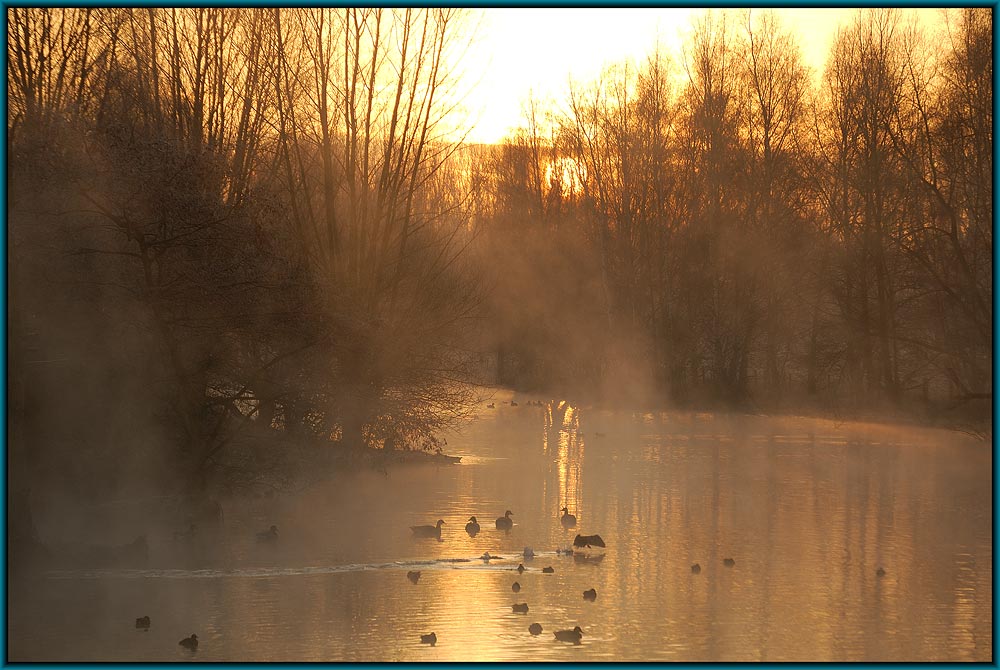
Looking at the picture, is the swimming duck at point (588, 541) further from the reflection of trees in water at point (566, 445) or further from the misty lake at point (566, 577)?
the reflection of trees in water at point (566, 445)

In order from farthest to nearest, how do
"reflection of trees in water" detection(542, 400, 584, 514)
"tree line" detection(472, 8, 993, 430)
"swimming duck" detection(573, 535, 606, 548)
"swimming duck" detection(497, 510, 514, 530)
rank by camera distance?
"tree line" detection(472, 8, 993, 430) → "reflection of trees in water" detection(542, 400, 584, 514) → "swimming duck" detection(497, 510, 514, 530) → "swimming duck" detection(573, 535, 606, 548)

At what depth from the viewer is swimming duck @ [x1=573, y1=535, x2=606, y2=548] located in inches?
465

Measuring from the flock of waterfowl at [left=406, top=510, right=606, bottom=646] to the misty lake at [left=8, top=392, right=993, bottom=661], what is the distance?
3.7 inches

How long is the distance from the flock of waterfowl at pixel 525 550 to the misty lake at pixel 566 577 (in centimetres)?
9

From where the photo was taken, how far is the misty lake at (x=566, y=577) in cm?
823

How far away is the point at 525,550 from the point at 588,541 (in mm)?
764

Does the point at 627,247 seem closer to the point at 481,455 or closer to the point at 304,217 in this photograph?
the point at 481,455

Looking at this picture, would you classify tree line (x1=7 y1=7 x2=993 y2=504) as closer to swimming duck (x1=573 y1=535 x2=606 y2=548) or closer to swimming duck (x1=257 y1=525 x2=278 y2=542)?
swimming duck (x1=257 y1=525 x2=278 y2=542)

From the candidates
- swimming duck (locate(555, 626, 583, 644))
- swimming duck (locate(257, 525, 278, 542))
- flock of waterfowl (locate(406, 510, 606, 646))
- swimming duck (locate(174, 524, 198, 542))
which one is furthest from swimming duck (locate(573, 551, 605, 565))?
swimming duck (locate(174, 524, 198, 542))

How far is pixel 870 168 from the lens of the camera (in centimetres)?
3284

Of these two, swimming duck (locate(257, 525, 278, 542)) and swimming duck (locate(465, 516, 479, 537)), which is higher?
swimming duck (locate(465, 516, 479, 537))

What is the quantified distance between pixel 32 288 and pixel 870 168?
27.2 meters

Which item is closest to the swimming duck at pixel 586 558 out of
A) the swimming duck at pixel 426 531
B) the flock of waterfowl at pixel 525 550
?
the flock of waterfowl at pixel 525 550

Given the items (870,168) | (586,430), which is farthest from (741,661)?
(870,168)
